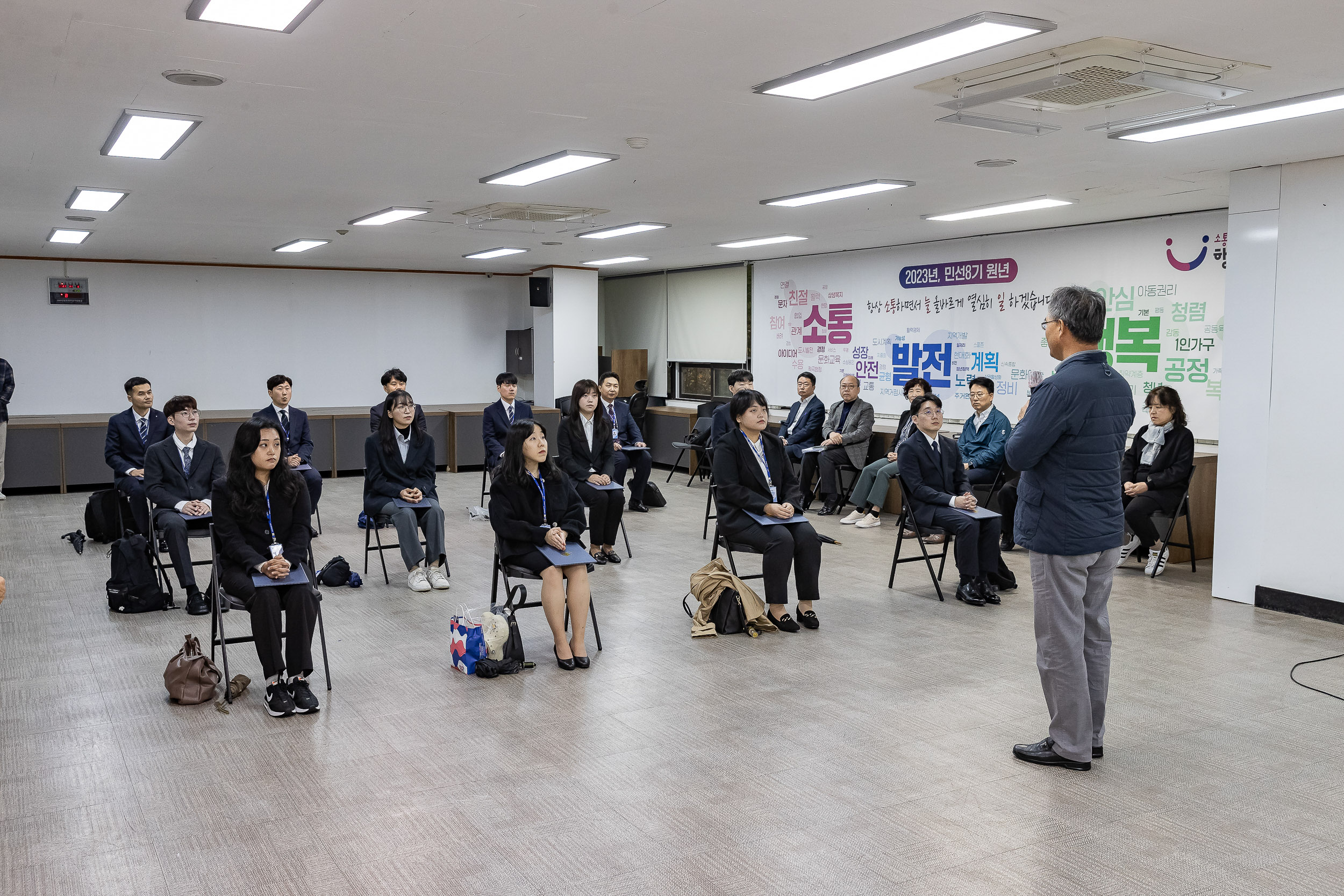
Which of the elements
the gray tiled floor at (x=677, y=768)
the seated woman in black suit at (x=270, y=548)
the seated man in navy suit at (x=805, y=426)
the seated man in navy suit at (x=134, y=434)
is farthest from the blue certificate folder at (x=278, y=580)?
the seated man in navy suit at (x=805, y=426)

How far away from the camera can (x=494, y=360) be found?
632 inches

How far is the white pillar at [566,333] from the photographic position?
14.2 metres

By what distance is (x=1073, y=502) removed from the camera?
384 cm

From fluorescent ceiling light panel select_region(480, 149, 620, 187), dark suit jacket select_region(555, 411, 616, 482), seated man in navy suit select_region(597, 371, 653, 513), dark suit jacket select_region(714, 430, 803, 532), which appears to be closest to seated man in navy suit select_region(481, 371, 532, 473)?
dark suit jacket select_region(555, 411, 616, 482)

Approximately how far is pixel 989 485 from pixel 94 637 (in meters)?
6.97


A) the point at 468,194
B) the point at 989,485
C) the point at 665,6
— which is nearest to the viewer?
the point at 665,6

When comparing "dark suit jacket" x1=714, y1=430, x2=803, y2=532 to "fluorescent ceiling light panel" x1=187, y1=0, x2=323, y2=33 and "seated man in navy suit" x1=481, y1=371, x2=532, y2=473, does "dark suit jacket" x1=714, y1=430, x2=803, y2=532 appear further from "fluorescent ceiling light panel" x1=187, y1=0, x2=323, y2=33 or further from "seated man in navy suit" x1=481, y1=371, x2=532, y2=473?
"fluorescent ceiling light panel" x1=187, y1=0, x2=323, y2=33

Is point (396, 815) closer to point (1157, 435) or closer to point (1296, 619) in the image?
point (1296, 619)

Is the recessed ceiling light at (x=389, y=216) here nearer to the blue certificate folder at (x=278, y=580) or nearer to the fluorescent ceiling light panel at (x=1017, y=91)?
the blue certificate folder at (x=278, y=580)

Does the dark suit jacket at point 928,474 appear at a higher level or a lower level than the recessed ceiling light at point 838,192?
lower

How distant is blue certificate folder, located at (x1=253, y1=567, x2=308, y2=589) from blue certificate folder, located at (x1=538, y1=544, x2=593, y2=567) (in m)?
1.19

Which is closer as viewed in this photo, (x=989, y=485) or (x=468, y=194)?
(x=468, y=194)

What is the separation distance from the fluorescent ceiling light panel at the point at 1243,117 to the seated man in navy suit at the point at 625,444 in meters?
4.60

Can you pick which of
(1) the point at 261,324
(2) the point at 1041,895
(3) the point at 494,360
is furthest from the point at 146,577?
(3) the point at 494,360
